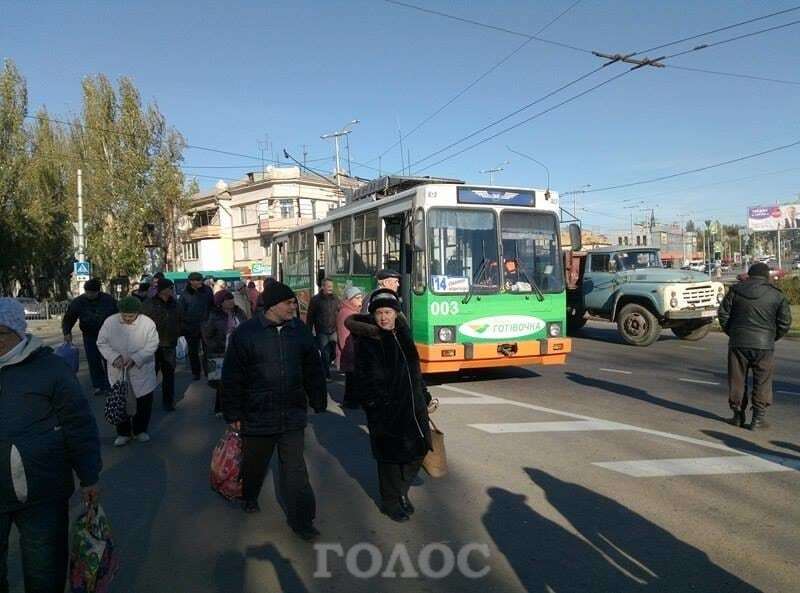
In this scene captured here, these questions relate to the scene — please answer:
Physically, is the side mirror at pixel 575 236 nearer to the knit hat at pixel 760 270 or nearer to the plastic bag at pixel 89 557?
the knit hat at pixel 760 270

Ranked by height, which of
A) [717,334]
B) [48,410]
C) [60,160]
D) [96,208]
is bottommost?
[717,334]

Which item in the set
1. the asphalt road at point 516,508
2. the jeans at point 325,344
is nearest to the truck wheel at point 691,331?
the asphalt road at point 516,508

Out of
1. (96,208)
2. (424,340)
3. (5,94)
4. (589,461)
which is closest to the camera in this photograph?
(589,461)

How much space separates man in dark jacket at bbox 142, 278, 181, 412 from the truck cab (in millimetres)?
11009

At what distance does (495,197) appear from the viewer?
1049 cm

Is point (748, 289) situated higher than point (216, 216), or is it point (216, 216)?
point (216, 216)

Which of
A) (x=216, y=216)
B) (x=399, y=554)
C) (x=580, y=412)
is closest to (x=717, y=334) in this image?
(x=580, y=412)

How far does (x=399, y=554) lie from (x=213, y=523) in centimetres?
153

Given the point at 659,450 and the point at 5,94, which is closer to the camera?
the point at 659,450

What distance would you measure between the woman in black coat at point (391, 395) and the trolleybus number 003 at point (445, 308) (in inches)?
196

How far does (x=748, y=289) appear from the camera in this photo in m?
7.53

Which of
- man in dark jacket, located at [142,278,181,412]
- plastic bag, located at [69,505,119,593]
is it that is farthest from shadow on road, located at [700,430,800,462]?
man in dark jacket, located at [142,278,181,412]

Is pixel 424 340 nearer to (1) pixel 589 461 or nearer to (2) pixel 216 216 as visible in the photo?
(1) pixel 589 461

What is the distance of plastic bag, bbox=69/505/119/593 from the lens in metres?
3.29
